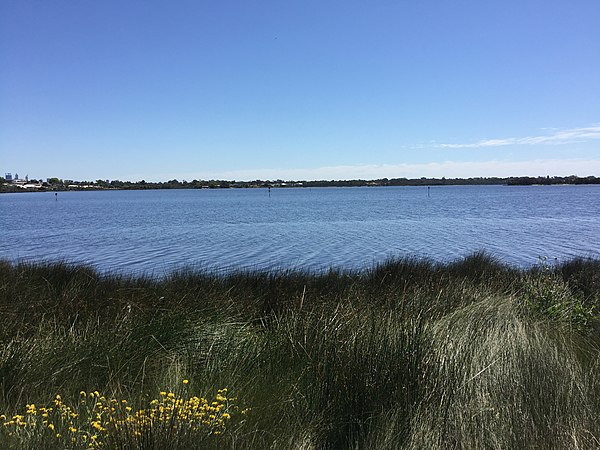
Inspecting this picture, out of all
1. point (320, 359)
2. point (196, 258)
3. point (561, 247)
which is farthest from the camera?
point (561, 247)

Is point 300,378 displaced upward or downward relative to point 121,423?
downward

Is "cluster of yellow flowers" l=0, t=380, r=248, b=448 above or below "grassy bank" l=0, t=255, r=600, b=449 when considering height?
above

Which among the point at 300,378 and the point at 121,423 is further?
the point at 300,378

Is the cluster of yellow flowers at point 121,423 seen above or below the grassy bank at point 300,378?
above

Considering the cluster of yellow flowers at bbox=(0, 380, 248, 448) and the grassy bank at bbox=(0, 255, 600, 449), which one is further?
the grassy bank at bbox=(0, 255, 600, 449)

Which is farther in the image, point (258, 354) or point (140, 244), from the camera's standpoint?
point (140, 244)

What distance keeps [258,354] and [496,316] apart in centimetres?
348

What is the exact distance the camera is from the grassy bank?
3838 millimetres

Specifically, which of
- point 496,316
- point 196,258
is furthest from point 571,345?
point 196,258

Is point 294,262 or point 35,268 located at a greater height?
point 35,268

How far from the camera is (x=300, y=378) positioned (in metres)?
4.96

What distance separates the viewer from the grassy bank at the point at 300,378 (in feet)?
12.6

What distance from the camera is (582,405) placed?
456 centimetres

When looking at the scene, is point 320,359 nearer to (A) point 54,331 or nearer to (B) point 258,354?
(B) point 258,354
